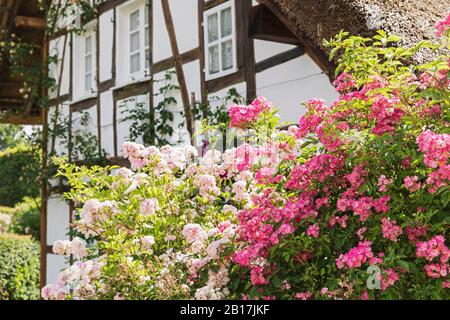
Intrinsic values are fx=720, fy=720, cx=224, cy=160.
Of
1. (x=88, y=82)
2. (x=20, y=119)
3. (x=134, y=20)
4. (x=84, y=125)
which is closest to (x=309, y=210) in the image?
Answer: (x=134, y=20)

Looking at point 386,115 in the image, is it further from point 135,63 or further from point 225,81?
point 135,63

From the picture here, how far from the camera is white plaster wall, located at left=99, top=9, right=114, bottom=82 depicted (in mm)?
9531

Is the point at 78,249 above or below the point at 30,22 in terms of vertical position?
below

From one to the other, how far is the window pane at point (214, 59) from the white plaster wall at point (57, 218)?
13.2 feet

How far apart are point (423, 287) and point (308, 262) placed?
23.5 inches

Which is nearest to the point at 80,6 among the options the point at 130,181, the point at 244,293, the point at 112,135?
the point at 112,135

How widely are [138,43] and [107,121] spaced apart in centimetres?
115

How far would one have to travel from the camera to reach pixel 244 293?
370 cm

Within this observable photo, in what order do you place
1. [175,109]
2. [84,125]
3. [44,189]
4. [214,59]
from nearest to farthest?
[214,59]
[175,109]
[84,125]
[44,189]

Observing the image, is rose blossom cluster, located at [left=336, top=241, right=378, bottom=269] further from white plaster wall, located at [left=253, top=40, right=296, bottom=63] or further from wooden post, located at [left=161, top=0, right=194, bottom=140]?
wooden post, located at [left=161, top=0, right=194, bottom=140]

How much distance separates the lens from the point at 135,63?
9086mm

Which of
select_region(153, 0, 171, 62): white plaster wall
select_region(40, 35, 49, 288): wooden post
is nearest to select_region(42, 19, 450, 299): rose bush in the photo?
select_region(153, 0, 171, 62): white plaster wall

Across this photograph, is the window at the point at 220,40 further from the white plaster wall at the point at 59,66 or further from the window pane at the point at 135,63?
the white plaster wall at the point at 59,66
